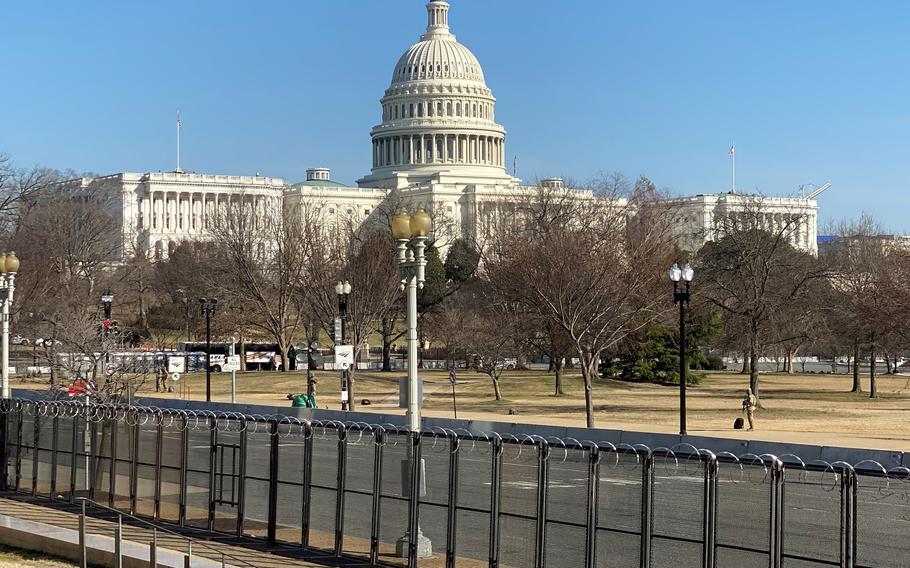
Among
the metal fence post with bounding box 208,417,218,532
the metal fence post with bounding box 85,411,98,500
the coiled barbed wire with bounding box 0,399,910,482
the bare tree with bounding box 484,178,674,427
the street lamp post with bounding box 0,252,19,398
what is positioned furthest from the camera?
the bare tree with bounding box 484,178,674,427

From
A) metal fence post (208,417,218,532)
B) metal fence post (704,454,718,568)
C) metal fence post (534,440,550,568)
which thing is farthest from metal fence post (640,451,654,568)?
metal fence post (208,417,218,532)

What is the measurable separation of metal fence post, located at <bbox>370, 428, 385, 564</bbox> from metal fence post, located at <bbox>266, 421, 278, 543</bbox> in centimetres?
185

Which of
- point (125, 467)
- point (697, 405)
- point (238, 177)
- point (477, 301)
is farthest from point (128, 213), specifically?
point (125, 467)

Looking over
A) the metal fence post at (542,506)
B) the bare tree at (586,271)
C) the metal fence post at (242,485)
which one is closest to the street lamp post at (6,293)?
the metal fence post at (242,485)

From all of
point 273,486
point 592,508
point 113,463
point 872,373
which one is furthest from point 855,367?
point 592,508

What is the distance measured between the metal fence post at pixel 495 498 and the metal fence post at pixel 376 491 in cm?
200

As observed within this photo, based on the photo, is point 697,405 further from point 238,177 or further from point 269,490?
point 238,177

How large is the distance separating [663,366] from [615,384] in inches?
119

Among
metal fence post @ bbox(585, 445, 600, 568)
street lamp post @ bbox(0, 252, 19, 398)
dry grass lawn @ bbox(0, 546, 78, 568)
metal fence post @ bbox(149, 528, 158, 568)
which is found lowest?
dry grass lawn @ bbox(0, 546, 78, 568)

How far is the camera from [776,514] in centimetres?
1529

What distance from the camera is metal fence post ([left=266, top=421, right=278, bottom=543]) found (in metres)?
20.3

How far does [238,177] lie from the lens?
192125 millimetres

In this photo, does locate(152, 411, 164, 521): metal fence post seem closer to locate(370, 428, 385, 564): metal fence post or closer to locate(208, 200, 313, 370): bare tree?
locate(370, 428, 385, 564): metal fence post

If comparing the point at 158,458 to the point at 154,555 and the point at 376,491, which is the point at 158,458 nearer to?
the point at 376,491
